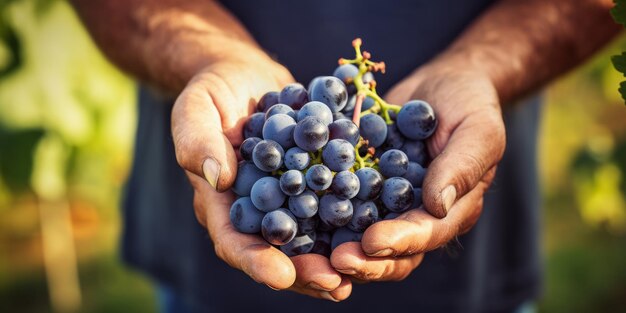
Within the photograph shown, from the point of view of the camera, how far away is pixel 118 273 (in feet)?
14.0

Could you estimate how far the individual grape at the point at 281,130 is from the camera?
1454 mm

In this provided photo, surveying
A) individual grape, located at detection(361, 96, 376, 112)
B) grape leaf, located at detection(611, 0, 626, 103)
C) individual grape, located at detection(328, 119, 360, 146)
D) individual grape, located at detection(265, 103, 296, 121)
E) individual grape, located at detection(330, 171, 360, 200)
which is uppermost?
grape leaf, located at detection(611, 0, 626, 103)

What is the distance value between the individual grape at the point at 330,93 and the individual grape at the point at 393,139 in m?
0.13

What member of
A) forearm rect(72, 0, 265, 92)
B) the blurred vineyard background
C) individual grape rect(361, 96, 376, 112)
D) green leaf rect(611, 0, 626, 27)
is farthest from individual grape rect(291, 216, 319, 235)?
the blurred vineyard background

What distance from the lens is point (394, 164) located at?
150 cm

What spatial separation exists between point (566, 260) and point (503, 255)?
2154 millimetres

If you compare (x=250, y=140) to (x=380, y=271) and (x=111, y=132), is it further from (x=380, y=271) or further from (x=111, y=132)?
(x=111, y=132)

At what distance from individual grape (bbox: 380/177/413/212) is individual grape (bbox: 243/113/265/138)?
0.29 m

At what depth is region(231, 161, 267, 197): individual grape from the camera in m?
1.46

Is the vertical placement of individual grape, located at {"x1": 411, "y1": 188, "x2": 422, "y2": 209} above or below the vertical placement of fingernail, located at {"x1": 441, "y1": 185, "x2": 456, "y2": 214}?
below

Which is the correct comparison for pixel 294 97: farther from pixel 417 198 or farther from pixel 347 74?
pixel 417 198

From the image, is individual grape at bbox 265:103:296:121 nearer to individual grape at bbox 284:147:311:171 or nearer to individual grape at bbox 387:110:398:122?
individual grape at bbox 284:147:311:171

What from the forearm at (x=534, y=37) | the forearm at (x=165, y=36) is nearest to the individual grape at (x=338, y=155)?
the forearm at (x=165, y=36)

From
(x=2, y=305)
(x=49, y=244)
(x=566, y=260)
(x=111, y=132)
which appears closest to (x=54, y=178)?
(x=111, y=132)
